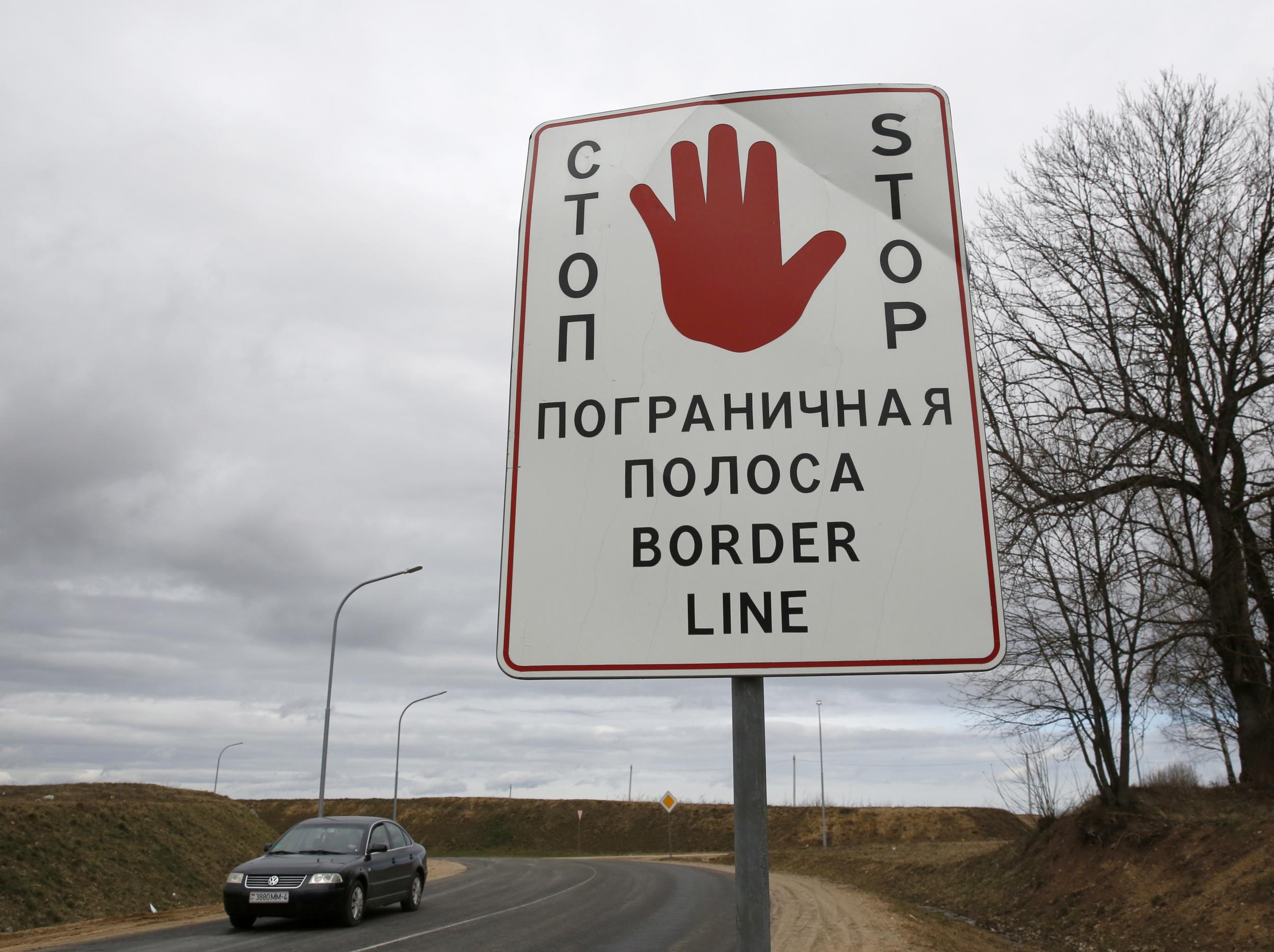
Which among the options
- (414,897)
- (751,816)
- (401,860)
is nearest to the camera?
(751,816)

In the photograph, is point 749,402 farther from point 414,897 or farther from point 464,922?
point 414,897

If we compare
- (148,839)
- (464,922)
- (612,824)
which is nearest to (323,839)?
(464,922)

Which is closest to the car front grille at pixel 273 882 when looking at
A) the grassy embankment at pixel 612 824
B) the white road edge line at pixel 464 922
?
the white road edge line at pixel 464 922

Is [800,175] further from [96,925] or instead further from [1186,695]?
[96,925]

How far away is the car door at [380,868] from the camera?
15.2 meters

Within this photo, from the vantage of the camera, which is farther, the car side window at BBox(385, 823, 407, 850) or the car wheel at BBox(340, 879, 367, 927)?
the car side window at BBox(385, 823, 407, 850)

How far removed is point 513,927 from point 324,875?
3.34 metres

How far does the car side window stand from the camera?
16500 mm

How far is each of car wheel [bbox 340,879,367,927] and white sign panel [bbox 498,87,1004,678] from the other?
14.8 metres

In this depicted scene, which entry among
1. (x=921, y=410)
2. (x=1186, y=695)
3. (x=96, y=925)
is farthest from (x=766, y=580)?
(x=96, y=925)

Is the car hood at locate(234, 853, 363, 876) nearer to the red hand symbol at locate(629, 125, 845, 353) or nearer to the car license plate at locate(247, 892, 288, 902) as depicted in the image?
the car license plate at locate(247, 892, 288, 902)

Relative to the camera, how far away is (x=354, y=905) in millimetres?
14555

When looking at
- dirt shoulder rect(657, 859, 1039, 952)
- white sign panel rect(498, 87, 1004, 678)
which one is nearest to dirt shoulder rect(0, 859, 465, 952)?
dirt shoulder rect(657, 859, 1039, 952)

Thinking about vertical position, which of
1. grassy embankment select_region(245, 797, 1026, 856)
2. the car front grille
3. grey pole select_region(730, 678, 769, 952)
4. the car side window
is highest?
grey pole select_region(730, 678, 769, 952)
